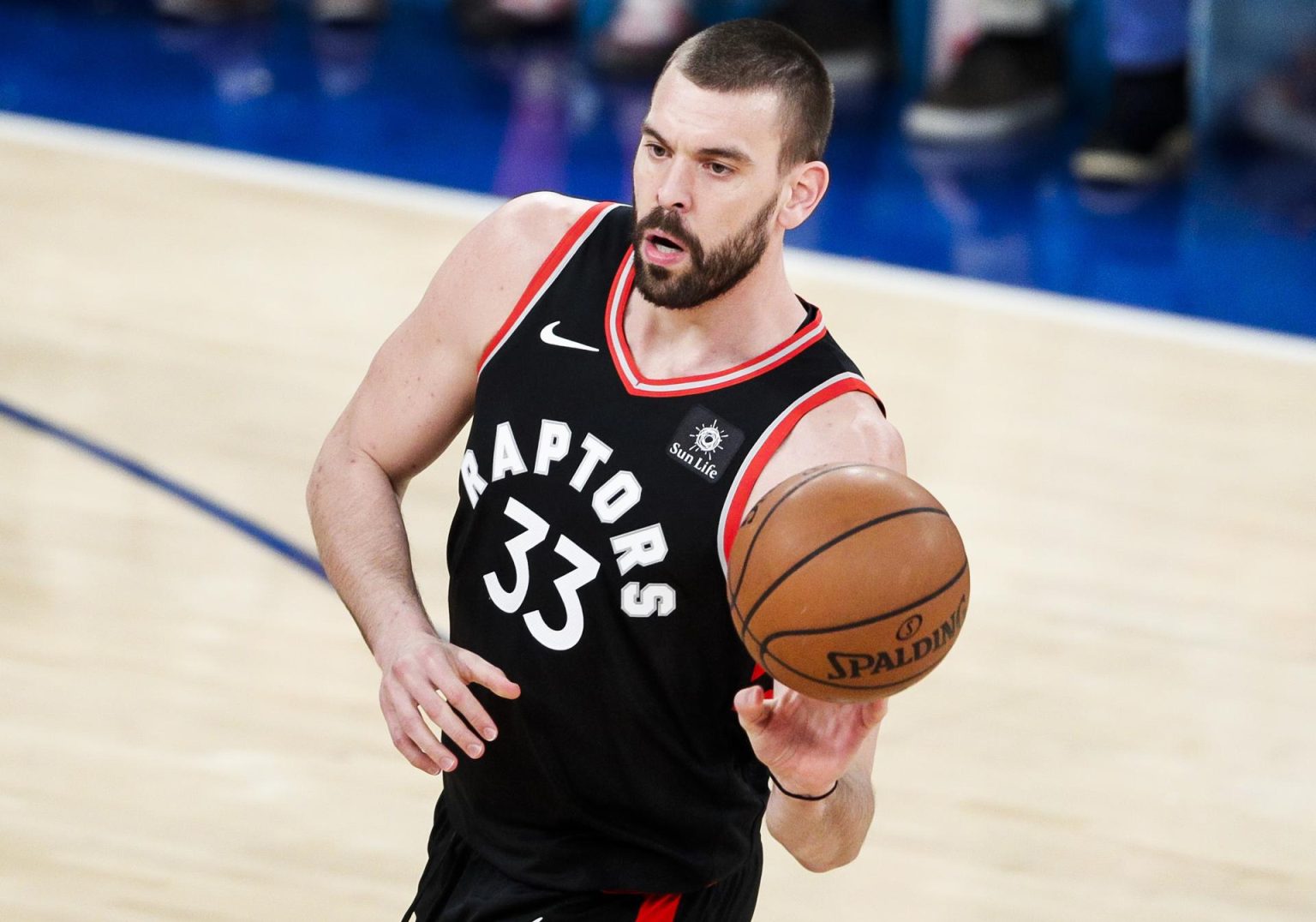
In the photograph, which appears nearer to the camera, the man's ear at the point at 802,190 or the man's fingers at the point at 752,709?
the man's fingers at the point at 752,709

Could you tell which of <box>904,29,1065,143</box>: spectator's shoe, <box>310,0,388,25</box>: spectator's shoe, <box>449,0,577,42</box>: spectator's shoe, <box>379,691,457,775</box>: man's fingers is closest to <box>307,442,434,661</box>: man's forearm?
<box>379,691,457,775</box>: man's fingers

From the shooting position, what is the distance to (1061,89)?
9398 mm

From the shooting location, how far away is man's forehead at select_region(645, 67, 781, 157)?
105 inches

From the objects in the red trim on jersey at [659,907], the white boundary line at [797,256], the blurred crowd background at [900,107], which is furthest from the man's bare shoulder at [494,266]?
the blurred crowd background at [900,107]

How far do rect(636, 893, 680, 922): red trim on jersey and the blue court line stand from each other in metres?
2.30

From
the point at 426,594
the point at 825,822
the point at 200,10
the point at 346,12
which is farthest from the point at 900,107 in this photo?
the point at 825,822

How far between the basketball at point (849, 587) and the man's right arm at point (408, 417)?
21.6 inches

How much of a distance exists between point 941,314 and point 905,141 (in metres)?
2.12

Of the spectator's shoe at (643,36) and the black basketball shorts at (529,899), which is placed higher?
the black basketball shorts at (529,899)

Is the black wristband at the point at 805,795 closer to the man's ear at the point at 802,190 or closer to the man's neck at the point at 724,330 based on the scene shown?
the man's neck at the point at 724,330

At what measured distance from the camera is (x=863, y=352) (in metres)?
6.70

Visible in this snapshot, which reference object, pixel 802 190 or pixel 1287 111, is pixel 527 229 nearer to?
pixel 802 190

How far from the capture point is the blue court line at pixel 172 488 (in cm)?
529

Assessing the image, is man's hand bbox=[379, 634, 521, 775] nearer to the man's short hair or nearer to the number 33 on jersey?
the number 33 on jersey
